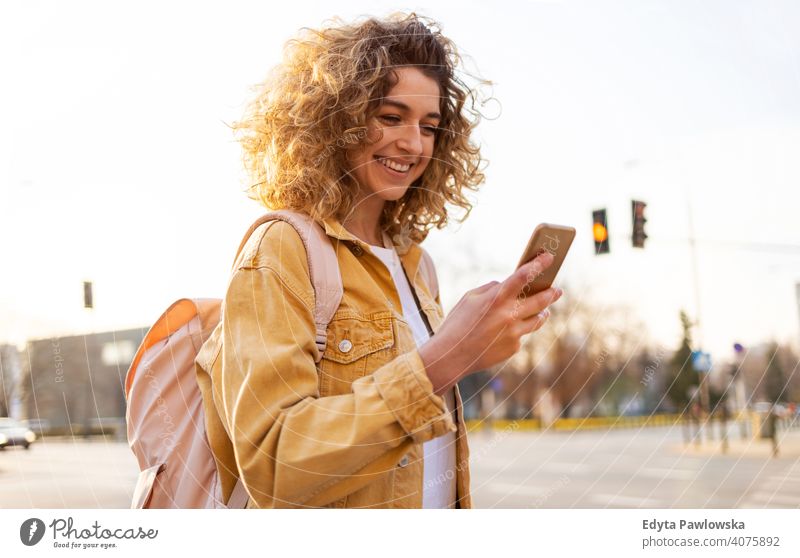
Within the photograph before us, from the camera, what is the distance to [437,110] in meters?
1.28

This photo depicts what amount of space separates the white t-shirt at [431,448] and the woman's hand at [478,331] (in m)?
0.20

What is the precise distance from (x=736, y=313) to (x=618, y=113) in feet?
1.88

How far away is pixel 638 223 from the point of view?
1.57 m

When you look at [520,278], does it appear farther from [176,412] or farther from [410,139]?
[176,412]

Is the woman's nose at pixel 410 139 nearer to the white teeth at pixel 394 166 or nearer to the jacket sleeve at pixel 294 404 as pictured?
the white teeth at pixel 394 166

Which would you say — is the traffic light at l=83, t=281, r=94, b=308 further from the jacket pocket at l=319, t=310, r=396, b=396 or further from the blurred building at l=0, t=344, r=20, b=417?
the jacket pocket at l=319, t=310, r=396, b=396

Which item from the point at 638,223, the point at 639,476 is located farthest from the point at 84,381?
the point at 639,476

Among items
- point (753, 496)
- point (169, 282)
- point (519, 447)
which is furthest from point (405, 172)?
point (519, 447)

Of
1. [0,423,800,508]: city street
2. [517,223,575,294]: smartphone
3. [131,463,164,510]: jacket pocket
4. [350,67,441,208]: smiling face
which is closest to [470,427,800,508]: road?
[0,423,800,508]: city street

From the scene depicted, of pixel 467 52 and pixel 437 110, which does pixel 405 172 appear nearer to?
pixel 437 110

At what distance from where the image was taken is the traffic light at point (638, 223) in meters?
1.56

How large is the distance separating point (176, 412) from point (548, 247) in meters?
0.62
